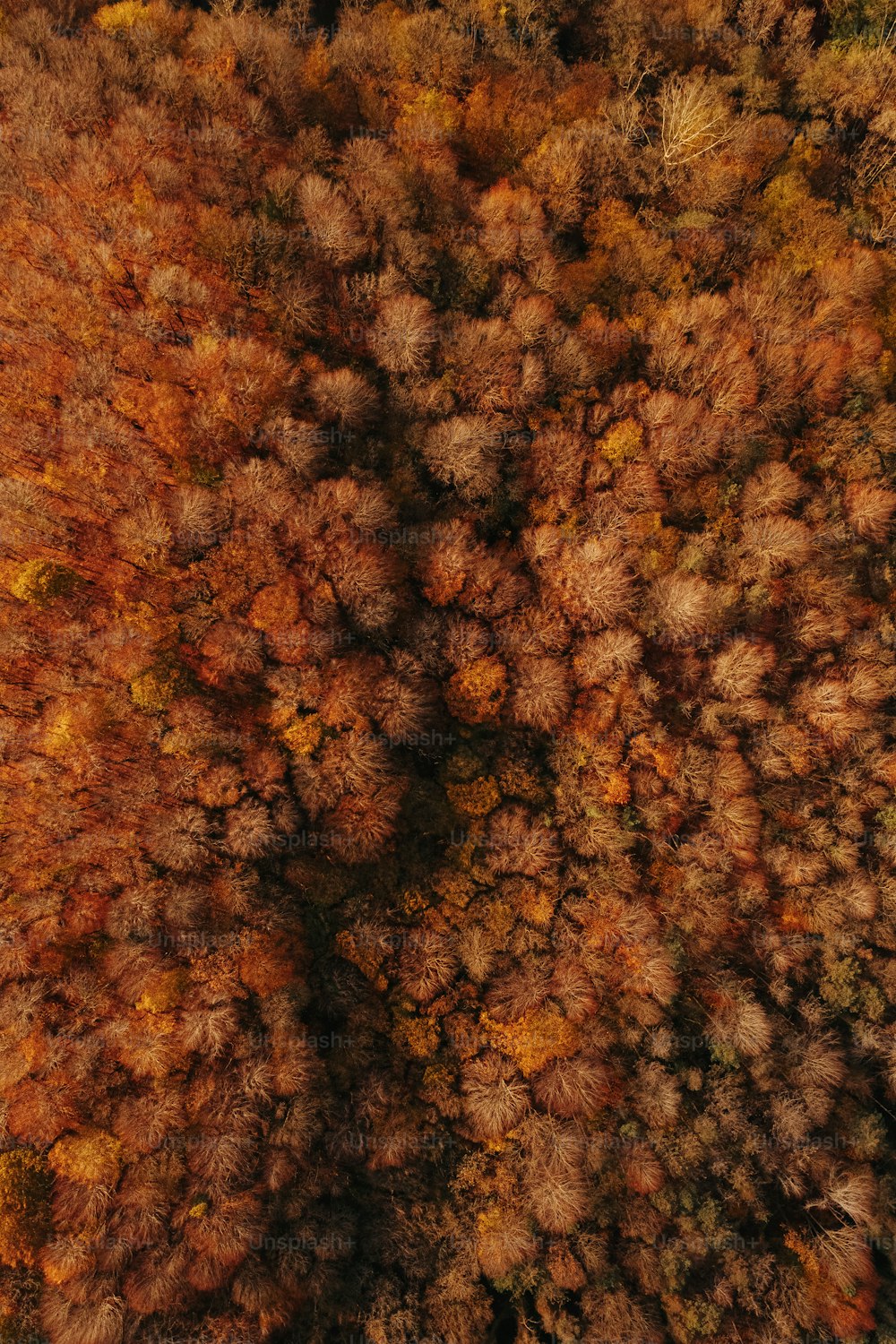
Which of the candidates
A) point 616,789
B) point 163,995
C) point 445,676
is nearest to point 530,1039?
point 616,789

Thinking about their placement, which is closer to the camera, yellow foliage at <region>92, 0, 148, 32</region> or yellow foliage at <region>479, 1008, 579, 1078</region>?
yellow foliage at <region>479, 1008, 579, 1078</region>

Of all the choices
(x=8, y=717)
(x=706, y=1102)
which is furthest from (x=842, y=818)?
(x=8, y=717)

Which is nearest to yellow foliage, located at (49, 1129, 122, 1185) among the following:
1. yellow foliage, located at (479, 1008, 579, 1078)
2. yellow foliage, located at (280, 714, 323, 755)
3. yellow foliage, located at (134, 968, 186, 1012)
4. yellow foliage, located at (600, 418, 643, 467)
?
yellow foliage, located at (134, 968, 186, 1012)

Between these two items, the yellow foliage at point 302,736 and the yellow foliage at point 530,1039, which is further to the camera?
the yellow foliage at point 530,1039

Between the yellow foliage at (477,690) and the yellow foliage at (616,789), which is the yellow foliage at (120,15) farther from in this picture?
the yellow foliage at (616,789)

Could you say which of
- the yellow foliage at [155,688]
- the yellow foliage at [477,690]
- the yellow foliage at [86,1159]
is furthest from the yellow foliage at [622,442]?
the yellow foliage at [86,1159]

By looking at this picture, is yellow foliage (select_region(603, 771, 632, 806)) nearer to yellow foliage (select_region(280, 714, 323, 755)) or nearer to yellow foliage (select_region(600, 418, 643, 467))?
yellow foliage (select_region(280, 714, 323, 755))

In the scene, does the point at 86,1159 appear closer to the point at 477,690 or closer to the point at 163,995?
the point at 163,995

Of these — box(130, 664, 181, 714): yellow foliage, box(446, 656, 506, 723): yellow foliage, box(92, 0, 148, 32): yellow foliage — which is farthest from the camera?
box(92, 0, 148, 32): yellow foliage
